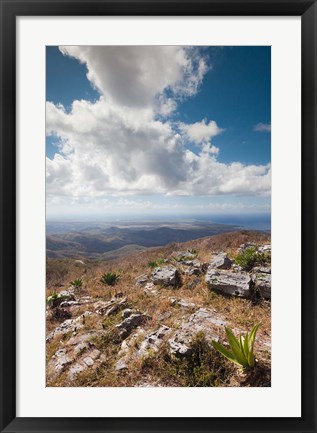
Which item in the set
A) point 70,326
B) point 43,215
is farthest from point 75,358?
point 43,215

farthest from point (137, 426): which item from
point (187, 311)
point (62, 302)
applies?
point (62, 302)

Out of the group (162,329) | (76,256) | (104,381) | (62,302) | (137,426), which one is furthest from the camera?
(76,256)

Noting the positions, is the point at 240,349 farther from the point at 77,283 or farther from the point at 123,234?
the point at 77,283

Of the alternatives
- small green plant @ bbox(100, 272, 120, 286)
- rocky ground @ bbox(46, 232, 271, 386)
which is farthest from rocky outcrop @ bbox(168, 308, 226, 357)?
small green plant @ bbox(100, 272, 120, 286)

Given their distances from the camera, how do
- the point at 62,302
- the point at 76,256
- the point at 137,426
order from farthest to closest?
1. the point at 76,256
2. the point at 62,302
3. the point at 137,426

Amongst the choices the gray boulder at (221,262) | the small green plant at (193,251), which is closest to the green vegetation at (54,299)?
the small green plant at (193,251)

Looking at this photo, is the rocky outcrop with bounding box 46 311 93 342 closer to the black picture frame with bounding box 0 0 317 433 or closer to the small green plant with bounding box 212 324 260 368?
the black picture frame with bounding box 0 0 317 433

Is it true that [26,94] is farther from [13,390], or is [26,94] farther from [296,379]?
[296,379]
